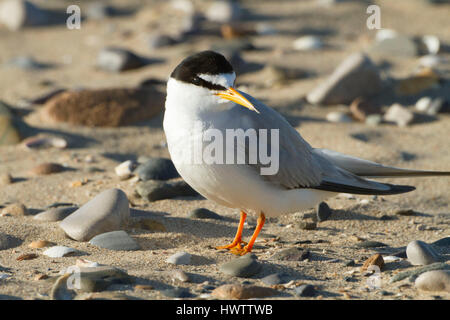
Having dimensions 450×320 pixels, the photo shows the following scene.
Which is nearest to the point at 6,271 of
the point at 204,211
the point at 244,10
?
the point at 204,211

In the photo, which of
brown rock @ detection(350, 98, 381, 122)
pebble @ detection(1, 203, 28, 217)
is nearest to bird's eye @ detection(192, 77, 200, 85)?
pebble @ detection(1, 203, 28, 217)

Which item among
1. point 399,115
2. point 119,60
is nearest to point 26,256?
point 399,115

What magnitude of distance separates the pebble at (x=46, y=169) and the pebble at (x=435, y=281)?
3.22 m

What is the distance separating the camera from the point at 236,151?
12.9 feet

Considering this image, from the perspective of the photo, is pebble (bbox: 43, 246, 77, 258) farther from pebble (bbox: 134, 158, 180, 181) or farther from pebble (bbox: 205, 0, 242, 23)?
pebble (bbox: 205, 0, 242, 23)

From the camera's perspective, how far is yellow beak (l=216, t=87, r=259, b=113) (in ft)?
12.5

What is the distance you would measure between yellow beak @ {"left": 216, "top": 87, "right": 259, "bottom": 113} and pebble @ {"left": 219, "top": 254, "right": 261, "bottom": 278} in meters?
0.83

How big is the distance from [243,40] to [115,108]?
8.50 feet

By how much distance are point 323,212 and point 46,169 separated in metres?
2.30

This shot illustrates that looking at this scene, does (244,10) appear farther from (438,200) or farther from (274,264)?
(274,264)

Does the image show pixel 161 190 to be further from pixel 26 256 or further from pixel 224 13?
pixel 224 13

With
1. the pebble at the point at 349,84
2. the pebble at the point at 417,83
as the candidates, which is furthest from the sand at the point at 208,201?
the pebble at the point at 417,83

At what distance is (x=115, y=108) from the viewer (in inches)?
264

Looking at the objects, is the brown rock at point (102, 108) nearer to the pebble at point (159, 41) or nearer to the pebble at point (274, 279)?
the pebble at point (159, 41)
